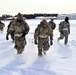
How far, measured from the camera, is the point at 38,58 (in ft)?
36.5

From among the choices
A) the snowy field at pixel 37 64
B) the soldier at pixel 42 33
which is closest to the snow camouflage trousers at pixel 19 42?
the snowy field at pixel 37 64

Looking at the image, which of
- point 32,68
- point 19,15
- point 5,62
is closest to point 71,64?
point 32,68

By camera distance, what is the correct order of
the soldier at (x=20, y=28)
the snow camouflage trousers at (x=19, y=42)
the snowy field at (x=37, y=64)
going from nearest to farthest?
the snowy field at (x=37, y=64)
the soldier at (x=20, y=28)
the snow camouflage trousers at (x=19, y=42)

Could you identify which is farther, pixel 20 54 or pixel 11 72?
pixel 20 54

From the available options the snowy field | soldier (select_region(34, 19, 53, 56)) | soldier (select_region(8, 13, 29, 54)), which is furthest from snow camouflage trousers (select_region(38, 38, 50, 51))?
soldier (select_region(8, 13, 29, 54))

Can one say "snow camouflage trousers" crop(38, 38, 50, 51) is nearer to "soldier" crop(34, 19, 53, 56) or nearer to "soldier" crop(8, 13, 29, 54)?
"soldier" crop(34, 19, 53, 56)

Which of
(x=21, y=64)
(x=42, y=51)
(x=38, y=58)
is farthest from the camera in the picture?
(x=42, y=51)

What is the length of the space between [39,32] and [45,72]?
9.52ft

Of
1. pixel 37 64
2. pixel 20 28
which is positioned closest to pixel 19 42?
pixel 20 28

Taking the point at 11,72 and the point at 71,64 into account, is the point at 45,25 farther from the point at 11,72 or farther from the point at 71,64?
the point at 11,72

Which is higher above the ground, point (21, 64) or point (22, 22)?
point (22, 22)

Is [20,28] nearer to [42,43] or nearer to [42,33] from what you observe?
[42,33]

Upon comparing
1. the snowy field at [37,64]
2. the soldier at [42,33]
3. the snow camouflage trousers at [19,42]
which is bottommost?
the snowy field at [37,64]

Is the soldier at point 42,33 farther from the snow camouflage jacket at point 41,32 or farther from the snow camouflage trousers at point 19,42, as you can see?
the snow camouflage trousers at point 19,42
